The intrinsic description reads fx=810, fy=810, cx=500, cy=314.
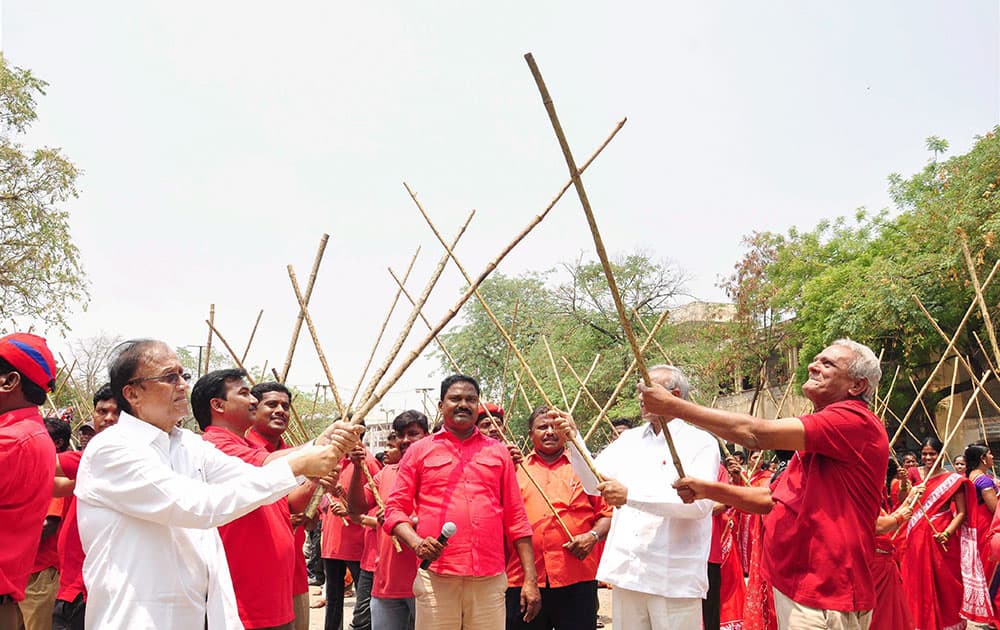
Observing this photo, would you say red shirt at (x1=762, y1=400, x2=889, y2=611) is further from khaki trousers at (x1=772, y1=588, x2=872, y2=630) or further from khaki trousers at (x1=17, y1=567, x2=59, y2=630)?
khaki trousers at (x1=17, y1=567, x2=59, y2=630)

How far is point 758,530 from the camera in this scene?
565 centimetres

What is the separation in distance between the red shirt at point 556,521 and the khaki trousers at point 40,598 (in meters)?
2.62

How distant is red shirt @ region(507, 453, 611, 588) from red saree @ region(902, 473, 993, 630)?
377cm

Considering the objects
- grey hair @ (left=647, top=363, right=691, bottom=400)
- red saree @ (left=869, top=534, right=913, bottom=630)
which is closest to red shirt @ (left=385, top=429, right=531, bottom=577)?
grey hair @ (left=647, top=363, right=691, bottom=400)

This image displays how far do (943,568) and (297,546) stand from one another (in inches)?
230

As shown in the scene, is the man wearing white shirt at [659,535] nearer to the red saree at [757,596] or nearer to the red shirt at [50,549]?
the red saree at [757,596]

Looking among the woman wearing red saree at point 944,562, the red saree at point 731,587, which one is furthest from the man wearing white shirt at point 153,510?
the woman wearing red saree at point 944,562

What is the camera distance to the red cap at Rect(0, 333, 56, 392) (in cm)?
327

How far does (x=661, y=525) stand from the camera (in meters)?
4.03

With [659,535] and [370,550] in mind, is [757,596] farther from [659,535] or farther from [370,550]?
[370,550]

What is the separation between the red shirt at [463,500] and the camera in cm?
426

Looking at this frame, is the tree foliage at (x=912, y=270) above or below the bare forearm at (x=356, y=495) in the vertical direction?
above

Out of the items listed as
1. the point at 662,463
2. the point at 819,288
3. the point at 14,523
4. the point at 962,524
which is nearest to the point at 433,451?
the point at 662,463

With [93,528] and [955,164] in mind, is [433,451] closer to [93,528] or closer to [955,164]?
[93,528]
